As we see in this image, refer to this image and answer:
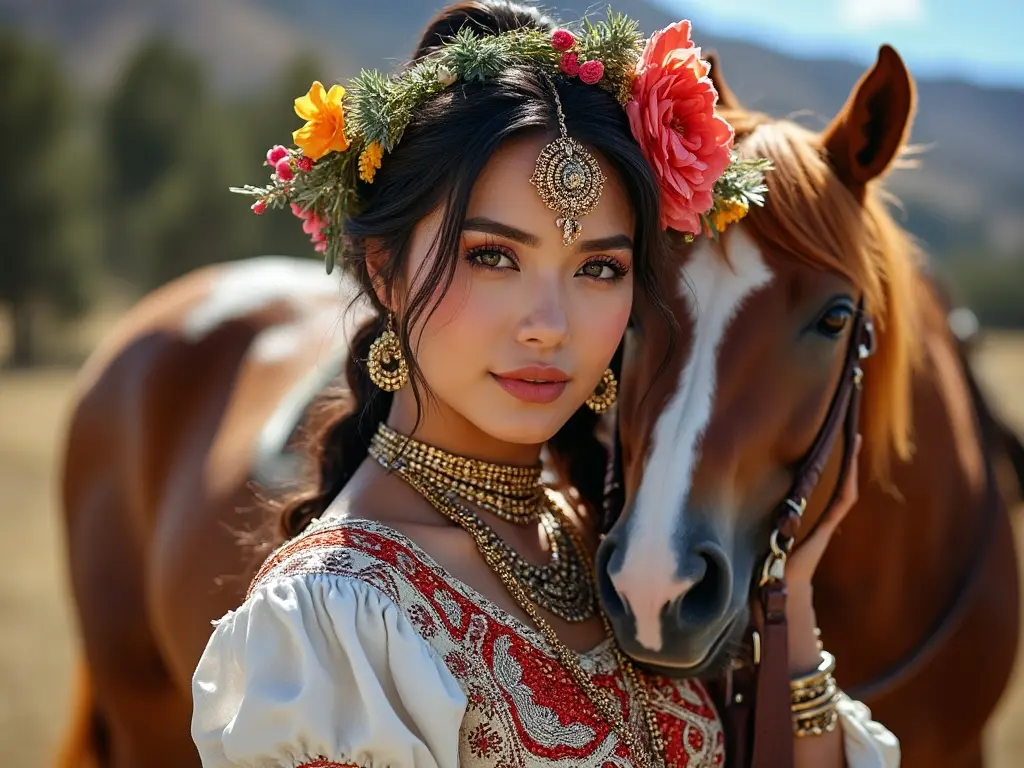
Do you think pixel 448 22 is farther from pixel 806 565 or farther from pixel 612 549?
pixel 806 565

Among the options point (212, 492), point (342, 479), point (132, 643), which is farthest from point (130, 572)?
point (342, 479)

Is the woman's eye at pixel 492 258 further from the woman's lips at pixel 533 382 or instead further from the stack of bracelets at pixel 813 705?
the stack of bracelets at pixel 813 705

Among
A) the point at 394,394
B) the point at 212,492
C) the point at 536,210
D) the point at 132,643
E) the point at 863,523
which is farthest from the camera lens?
the point at 132,643

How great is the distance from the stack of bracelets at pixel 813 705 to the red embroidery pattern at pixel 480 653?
345 millimetres

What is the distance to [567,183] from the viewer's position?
123 centimetres

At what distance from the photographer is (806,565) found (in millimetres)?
1565

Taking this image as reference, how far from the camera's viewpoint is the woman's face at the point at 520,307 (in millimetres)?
1230

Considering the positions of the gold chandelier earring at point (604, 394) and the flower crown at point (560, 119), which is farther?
the gold chandelier earring at point (604, 394)

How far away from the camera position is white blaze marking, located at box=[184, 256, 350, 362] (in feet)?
9.03

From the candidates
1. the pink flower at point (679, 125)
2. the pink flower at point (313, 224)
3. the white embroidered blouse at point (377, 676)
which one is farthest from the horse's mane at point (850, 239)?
the white embroidered blouse at point (377, 676)

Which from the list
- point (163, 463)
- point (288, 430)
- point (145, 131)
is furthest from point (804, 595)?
point (145, 131)

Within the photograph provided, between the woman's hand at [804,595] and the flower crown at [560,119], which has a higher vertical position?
the flower crown at [560,119]

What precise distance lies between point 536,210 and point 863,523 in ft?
3.50

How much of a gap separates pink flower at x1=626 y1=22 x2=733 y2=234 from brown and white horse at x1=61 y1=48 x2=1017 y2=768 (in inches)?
7.3
